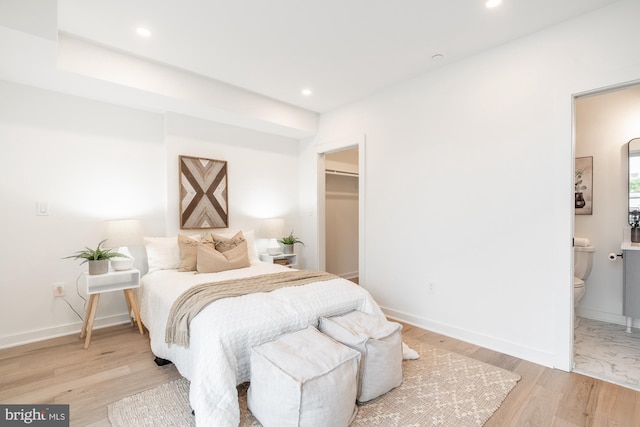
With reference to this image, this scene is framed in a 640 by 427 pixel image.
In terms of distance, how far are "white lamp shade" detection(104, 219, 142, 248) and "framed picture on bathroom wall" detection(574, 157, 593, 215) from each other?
4697 mm

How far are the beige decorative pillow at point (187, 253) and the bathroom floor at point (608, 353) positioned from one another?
334cm

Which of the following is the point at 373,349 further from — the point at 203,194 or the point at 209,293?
the point at 203,194

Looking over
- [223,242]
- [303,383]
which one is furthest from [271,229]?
[303,383]

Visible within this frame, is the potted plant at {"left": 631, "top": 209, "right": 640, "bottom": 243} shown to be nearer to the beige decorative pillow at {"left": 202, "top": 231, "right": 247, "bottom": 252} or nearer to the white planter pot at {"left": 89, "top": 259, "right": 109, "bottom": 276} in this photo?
the beige decorative pillow at {"left": 202, "top": 231, "right": 247, "bottom": 252}

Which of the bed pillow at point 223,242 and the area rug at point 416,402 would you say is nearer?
the area rug at point 416,402

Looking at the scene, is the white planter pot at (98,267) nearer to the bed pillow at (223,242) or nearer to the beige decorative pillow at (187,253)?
the beige decorative pillow at (187,253)

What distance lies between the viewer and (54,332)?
9.46 feet

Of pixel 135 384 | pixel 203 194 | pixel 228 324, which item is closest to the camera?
pixel 228 324

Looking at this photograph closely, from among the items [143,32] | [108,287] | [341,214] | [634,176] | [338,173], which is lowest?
[108,287]

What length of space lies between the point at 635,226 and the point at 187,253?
4.52m

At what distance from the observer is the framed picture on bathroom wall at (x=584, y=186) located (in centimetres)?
333

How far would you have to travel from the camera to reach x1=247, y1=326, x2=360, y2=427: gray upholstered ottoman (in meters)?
1.46

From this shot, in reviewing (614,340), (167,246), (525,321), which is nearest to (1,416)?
(167,246)

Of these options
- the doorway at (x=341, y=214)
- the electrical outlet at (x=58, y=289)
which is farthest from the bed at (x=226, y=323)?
the doorway at (x=341, y=214)
